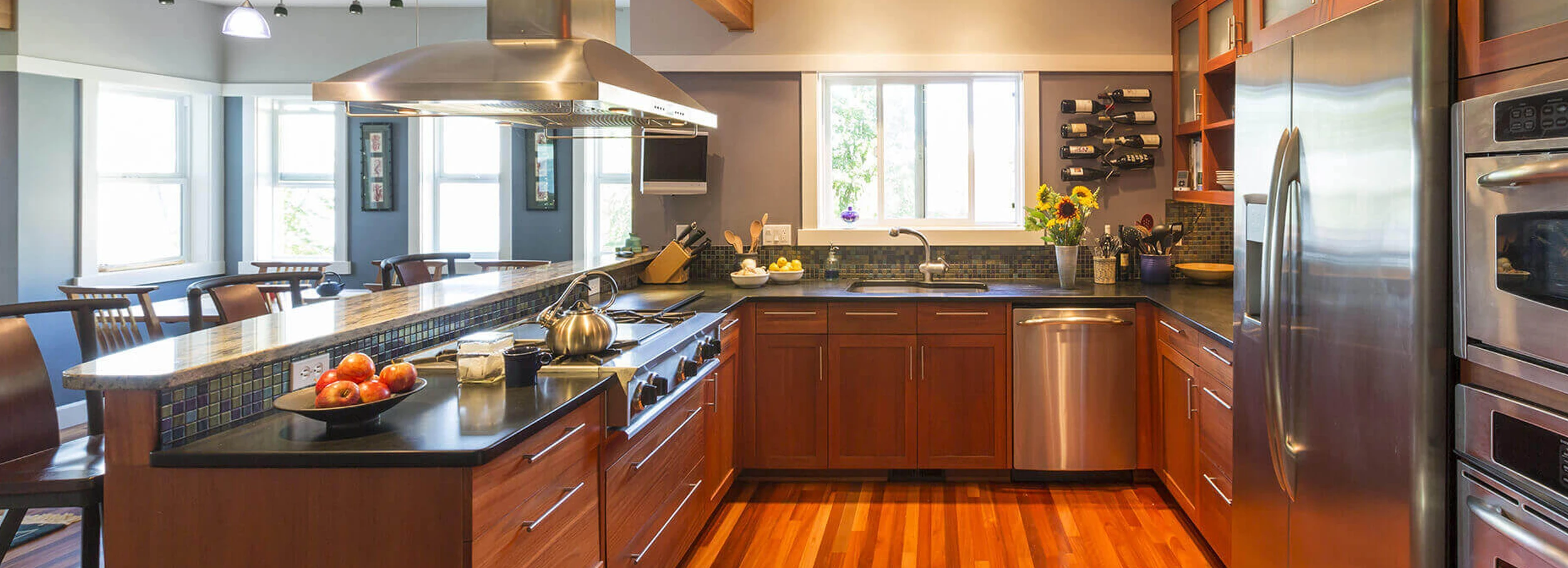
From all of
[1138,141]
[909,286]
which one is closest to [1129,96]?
[1138,141]

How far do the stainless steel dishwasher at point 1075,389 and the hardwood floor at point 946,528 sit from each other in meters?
0.17

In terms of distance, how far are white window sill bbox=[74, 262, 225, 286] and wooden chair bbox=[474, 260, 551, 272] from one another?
6.43 feet

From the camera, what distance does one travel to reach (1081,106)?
4711mm

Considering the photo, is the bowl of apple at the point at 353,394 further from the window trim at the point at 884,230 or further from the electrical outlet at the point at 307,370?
the window trim at the point at 884,230

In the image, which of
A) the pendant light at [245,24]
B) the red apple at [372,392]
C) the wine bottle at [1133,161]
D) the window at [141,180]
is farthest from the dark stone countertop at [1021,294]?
the window at [141,180]

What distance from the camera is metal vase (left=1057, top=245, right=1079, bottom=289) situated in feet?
14.8

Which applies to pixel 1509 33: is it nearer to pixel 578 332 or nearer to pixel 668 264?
pixel 578 332

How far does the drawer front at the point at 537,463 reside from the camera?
1713 millimetres

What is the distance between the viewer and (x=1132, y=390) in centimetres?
411

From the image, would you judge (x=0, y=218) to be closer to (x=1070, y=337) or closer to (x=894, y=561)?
(x=894, y=561)

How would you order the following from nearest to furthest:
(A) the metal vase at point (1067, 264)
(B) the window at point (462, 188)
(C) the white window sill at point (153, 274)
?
(A) the metal vase at point (1067, 264) → (C) the white window sill at point (153, 274) → (B) the window at point (462, 188)

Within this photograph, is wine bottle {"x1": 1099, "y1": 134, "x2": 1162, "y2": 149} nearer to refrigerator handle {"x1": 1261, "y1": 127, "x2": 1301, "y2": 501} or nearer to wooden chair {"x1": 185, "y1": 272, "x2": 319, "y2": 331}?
refrigerator handle {"x1": 1261, "y1": 127, "x2": 1301, "y2": 501}

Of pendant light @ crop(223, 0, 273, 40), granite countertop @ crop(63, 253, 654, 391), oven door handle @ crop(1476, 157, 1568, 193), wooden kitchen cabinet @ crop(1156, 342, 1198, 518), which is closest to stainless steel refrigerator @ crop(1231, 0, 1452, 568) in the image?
oven door handle @ crop(1476, 157, 1568, 193)

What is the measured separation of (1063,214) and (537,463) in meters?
3.27
